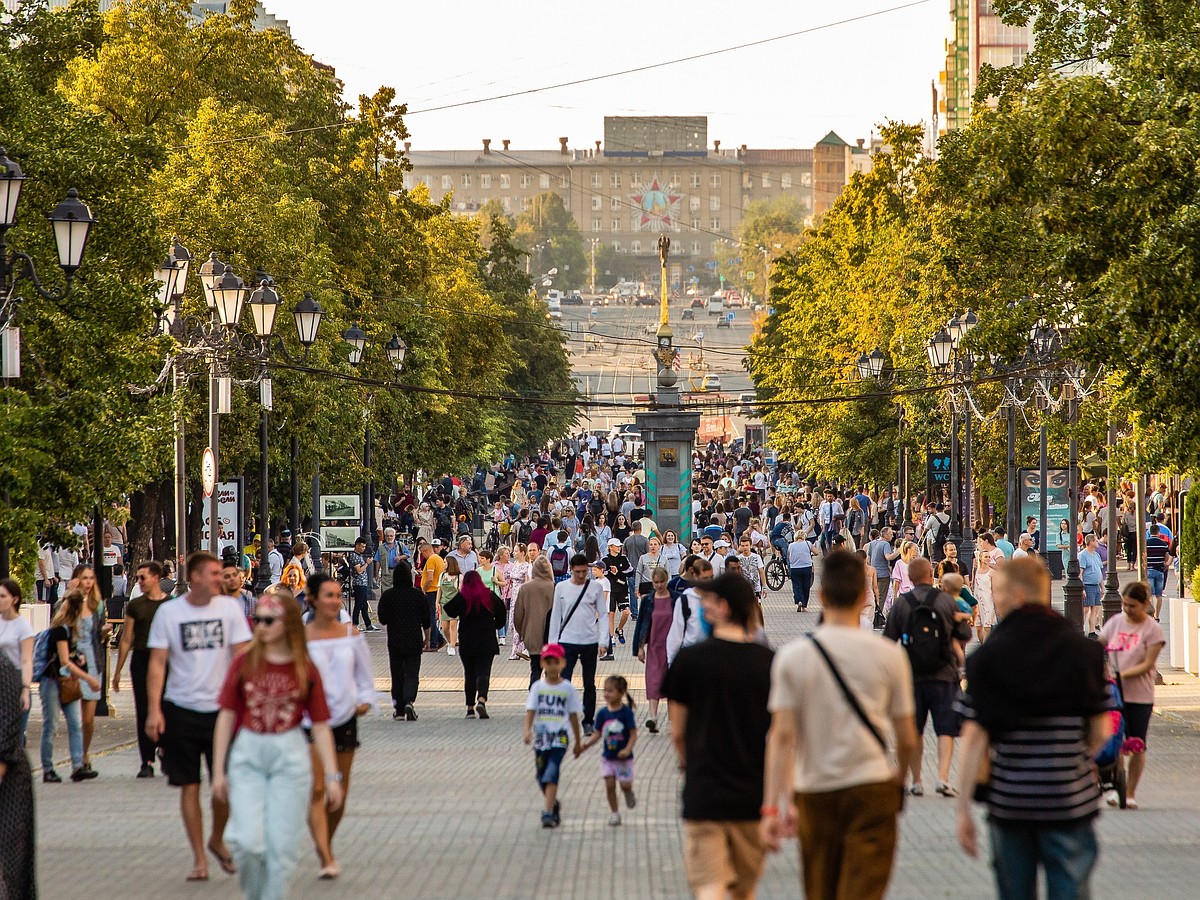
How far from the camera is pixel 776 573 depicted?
3816cm

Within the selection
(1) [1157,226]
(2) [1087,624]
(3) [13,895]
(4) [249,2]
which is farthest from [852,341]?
(3) [13,895]

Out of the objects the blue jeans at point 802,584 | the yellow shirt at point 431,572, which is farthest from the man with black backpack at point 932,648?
the blue jeans at point 802,584

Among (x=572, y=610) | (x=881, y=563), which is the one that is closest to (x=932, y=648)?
(x=572, y=610)

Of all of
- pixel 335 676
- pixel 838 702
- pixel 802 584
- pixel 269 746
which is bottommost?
pixel 802 584

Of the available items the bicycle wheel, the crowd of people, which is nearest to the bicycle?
the bicycle wheel

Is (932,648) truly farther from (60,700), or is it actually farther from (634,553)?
(634,553)

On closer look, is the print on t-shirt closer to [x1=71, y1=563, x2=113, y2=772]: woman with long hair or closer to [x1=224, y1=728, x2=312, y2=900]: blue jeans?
[x1=224, y1=728, x2=312, y2=900]: blue jeans

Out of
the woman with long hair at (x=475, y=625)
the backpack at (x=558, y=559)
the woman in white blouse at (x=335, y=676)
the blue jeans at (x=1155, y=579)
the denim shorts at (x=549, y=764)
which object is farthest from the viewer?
the backpack at (x=558, y=559)

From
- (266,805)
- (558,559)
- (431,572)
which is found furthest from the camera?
(558,559)

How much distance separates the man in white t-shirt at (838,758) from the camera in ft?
20.7

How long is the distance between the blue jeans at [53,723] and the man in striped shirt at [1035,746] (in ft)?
28.8

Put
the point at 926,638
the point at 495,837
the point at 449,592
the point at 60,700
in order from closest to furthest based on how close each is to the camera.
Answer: the point at 495,837, the point at 926,638, the point at 60,700, the point at 449,592

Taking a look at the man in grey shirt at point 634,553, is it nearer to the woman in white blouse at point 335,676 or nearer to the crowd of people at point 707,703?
the crowd of people at point 707,703

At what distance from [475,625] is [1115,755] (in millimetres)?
7587
